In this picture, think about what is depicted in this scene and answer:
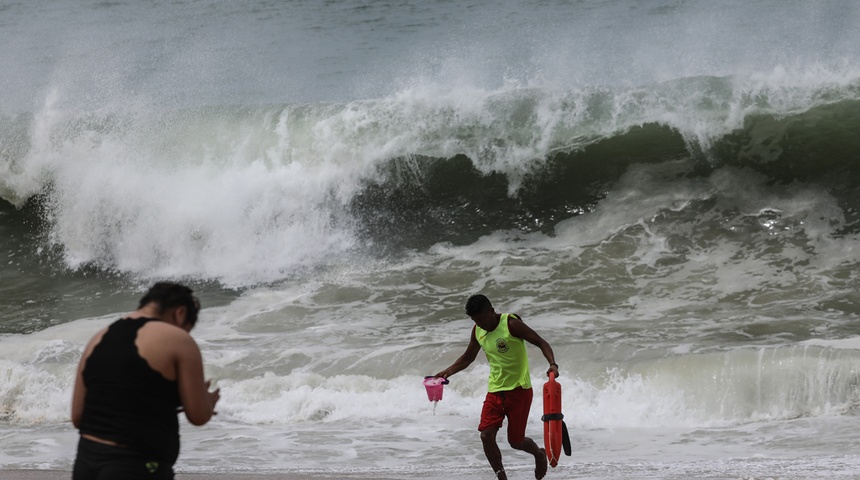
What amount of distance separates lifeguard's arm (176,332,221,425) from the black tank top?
0.05m

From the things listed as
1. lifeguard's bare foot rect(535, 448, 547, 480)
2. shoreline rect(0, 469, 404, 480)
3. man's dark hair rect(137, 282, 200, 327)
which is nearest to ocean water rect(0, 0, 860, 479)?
shoreline rect(0, 469, 404, 480)

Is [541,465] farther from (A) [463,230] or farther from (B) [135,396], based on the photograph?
(A) [463,230]

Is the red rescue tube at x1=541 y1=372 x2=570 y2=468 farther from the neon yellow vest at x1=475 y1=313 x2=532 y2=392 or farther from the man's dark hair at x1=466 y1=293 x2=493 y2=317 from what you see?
the man's dark hair at x1=466 y1=293 x2=493 y2=317

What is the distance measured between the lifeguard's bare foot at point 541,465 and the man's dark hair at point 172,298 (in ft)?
10.3

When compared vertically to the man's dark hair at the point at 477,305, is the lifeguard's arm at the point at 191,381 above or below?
above

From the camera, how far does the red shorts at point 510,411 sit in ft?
19.7

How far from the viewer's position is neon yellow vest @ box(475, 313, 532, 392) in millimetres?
5977

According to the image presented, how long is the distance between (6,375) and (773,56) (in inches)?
475

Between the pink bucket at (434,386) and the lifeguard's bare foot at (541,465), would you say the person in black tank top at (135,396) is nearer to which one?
the pink bucket at (434,386)

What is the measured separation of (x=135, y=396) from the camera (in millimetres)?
3271

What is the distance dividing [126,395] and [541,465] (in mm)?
3341

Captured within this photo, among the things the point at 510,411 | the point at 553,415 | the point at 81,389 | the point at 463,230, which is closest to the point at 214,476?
the point at 510,411

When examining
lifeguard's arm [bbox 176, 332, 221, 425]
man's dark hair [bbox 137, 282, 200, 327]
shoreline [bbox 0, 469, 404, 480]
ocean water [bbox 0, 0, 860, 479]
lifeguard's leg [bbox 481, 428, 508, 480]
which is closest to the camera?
lifeguard's arm [bbox 176, 332, 221, 425]

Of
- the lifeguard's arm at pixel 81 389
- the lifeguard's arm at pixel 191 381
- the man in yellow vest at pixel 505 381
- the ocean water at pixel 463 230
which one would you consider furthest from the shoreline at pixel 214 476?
the lifeguard's arm at pixel 191 381
